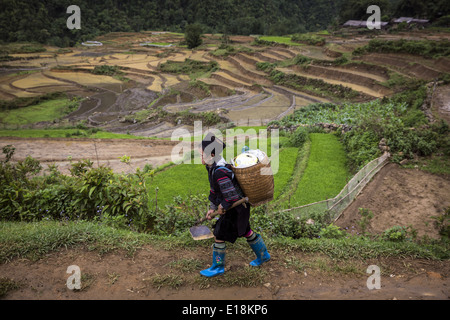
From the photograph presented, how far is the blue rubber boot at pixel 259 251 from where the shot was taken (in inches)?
147

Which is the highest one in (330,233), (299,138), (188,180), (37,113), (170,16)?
(170,16)

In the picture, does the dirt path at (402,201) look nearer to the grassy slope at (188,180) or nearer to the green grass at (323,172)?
the green grass at (323,172)

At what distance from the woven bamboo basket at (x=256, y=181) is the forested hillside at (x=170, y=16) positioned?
5749 cm

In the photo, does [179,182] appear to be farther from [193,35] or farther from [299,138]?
[193,35]

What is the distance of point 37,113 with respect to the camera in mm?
28031

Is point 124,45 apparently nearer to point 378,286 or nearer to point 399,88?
point 399,88

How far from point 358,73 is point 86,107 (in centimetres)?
2521

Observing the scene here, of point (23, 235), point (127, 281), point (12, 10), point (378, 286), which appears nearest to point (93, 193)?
point (23, 235)

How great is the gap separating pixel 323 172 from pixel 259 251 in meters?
7.50

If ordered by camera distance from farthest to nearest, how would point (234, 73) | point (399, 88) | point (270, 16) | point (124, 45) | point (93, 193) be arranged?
point (270, 16)
point (124, 45)
point (234, 73)
point (399, 88)
point (93, 193)

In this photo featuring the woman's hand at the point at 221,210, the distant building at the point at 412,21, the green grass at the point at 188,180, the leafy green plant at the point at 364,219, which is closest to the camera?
the woman's hand at the point at 221,210

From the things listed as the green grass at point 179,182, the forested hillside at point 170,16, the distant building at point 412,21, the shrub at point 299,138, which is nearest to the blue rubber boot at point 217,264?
the green grass at point 179,182

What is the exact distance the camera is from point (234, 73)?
33.4 meters

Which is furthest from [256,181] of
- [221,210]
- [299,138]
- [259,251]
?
[299,138]
